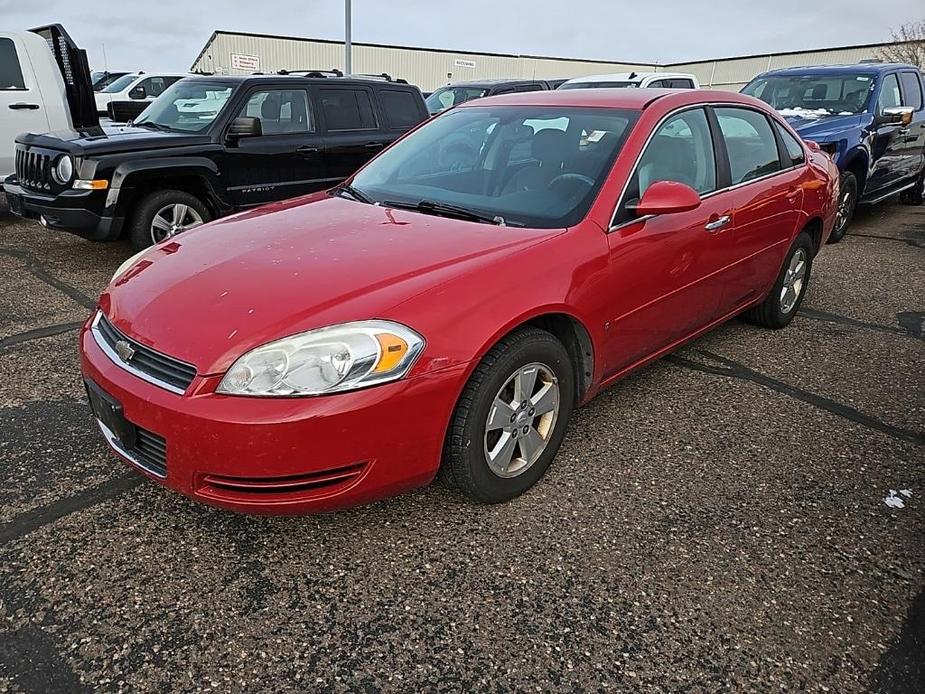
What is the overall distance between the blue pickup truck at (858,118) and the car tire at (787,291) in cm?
307

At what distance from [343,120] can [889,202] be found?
29.1 feet

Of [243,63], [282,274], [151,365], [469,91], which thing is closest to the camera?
[151,365]

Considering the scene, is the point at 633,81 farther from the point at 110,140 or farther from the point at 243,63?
the point at 243,63

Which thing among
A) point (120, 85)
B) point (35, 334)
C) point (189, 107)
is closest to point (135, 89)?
point (120, 85)

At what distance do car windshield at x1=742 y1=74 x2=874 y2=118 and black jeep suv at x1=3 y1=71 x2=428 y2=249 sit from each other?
473 cm

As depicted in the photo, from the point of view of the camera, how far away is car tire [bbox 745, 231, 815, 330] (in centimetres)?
460

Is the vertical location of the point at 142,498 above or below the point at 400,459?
below

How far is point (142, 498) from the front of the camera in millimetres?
2707

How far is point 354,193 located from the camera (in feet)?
11.8

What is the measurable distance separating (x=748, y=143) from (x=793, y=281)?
1.22 metres

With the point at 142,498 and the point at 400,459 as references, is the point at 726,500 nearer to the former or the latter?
the point at 400,459

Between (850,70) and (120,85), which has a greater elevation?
(850,70)

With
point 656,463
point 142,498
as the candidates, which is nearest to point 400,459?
point 142,498

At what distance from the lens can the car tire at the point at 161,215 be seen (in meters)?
5.68
